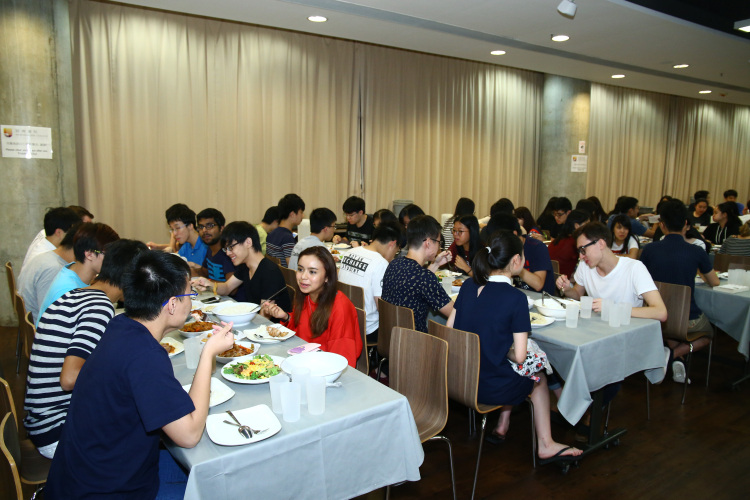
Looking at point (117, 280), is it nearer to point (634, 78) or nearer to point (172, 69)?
point (172, 69)

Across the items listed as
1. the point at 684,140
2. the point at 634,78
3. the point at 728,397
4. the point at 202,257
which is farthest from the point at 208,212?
the point at 684,140

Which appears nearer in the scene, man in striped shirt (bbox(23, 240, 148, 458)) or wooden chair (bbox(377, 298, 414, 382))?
man in striped shirt (bbox(23, 240, 148, 458))

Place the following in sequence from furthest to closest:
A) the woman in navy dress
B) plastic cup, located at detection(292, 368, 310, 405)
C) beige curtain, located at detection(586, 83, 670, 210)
Result: beige curtain, located at detection(586, 83, 670, 210) < the woman in navy dress < plastic cup, located at detection(292, 368, 310, 405)

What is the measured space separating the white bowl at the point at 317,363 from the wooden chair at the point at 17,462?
3.09 feet

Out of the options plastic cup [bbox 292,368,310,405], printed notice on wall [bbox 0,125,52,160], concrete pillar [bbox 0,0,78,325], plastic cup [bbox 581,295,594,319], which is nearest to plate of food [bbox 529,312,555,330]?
plastic cup [bbox 581,295,594,319]

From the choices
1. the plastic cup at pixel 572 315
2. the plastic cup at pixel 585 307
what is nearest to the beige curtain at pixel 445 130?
the plastic cup at pixel 585 307

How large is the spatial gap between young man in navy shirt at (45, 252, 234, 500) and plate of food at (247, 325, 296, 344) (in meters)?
0.94

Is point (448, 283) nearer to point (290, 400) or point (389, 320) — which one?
point (389, 320)

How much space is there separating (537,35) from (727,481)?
207 inches

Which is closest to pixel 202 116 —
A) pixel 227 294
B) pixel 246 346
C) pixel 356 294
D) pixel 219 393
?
pixel 227 294

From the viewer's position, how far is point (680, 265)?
387cm

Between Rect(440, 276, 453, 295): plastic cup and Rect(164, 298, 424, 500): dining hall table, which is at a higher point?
Rect(440, 276, 453, 295): plastic cup

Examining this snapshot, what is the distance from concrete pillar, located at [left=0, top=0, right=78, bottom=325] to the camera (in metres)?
4.86

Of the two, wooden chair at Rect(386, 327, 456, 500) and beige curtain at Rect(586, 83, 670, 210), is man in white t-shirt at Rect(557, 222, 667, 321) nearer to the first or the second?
wooden chair at Rect(386, 327, 456, 500)
